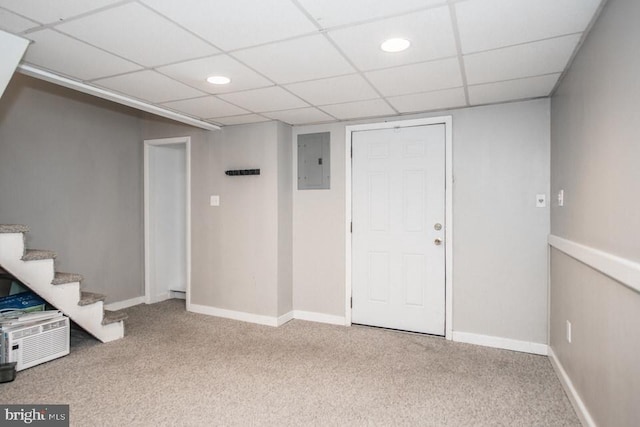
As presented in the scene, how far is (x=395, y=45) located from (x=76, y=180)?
3.76m

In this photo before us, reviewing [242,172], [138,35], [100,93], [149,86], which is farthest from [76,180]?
[138,35]

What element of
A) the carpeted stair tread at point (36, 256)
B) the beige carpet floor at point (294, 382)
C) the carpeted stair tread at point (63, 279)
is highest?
the carpeted stair tread at point (36, 256)

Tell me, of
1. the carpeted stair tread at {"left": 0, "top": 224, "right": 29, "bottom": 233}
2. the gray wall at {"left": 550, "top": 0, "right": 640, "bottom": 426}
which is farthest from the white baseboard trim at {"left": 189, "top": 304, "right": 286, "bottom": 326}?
the gray wall at {"left": 550, "top": 0, "right": 640, "bottom": 426}

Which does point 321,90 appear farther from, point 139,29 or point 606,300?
point 606,300

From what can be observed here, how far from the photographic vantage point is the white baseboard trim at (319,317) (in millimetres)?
4055

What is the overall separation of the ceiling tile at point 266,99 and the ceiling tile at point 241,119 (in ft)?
1.01

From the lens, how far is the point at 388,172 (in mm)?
3852

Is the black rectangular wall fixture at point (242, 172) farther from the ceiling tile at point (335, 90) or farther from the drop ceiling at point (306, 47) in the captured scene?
the ceiling tile at point (335, 90)

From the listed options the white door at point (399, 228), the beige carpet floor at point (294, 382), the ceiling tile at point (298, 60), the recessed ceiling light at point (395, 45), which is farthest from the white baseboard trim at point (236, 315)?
the recessed ceiling light at point (395, 45)

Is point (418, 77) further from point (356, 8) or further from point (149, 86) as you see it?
point (149, 86)

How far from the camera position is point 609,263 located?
1.71 m

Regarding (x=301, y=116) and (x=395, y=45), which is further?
(x=301, y=116)

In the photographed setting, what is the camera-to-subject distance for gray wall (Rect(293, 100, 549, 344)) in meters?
3.25

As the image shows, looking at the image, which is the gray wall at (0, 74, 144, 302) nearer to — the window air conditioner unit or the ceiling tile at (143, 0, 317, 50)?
the window air conditioner unit
